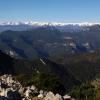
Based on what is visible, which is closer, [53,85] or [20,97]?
[20,97]

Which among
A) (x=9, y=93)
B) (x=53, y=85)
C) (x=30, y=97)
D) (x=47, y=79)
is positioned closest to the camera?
(x=9, y=93)

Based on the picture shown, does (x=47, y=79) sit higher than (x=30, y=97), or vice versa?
(x=30, y=97)

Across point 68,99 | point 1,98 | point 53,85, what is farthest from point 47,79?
point 1,98

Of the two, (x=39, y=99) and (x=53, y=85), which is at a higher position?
(x=39, y=99)

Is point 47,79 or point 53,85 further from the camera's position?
point 47,79

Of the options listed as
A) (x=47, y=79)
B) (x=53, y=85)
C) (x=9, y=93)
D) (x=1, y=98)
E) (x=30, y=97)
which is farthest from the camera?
(x=47, y=79)

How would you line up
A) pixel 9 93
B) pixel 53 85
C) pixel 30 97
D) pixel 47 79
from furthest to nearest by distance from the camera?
pixel 47 79
pixel 53 85
pixel 30 97
pixel 9 93

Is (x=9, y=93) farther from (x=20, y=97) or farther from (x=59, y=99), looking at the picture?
(x=59, y=99)

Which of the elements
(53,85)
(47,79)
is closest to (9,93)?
(53,85)

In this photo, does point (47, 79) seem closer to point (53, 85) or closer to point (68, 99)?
point (53, 85)
